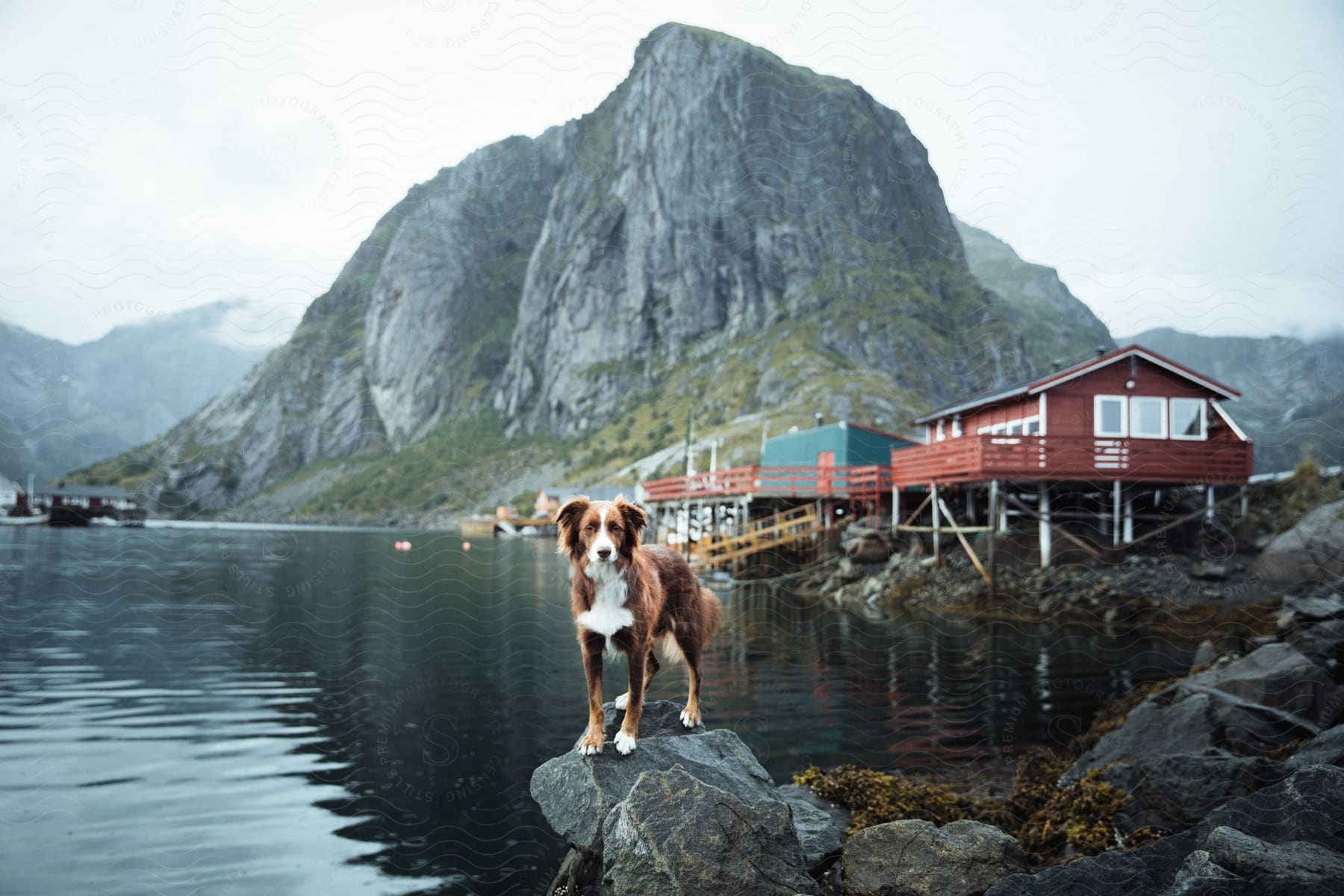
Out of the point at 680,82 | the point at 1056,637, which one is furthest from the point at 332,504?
the point at 680,82

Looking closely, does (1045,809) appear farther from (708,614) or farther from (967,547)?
(967,547)

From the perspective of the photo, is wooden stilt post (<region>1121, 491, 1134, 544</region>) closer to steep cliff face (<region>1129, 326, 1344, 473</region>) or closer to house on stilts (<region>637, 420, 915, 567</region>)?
house on stilts (<region>637, 420, 915, 567</region>)

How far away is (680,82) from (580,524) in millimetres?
152006

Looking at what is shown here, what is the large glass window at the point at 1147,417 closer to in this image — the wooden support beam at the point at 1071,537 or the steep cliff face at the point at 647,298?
the steep cliff face at the point at 647,298

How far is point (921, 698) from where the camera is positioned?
515 inches

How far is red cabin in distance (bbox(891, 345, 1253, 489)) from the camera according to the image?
2512 centimetres

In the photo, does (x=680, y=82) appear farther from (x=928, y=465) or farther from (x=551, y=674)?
(x=551, y=674)

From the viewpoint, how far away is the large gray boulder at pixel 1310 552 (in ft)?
54.9

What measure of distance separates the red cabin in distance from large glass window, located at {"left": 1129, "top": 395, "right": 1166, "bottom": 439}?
28mm

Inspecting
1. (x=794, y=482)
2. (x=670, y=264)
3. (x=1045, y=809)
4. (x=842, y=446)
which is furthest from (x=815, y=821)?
(x=670, y=264)

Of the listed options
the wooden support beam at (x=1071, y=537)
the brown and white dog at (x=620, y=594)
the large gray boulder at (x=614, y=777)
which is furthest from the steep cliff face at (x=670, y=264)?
the large gray boulder at (x=614, y=777)

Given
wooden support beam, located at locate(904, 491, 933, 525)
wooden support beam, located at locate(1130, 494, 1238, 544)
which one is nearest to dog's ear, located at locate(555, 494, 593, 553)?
wooden support beam, located at locate(1130, 494, 1238, 544)

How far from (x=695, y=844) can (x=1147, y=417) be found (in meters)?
29.3

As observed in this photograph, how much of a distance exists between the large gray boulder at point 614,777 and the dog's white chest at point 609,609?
3.61ft
